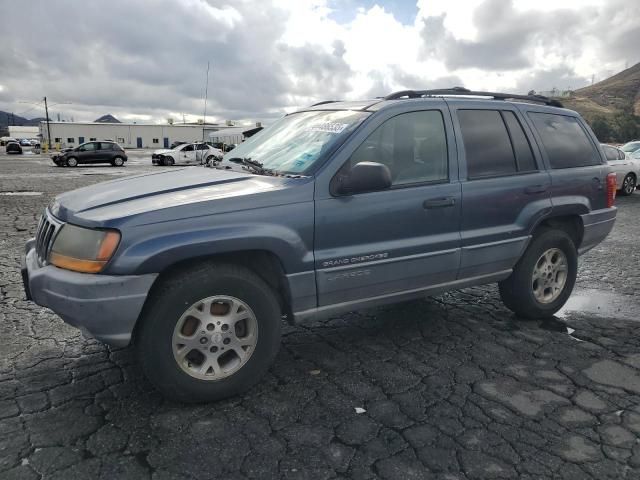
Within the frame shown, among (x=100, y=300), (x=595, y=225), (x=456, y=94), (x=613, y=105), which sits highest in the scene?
(x=613, y=105)

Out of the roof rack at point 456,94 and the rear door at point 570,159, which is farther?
the rear door at point 570,159

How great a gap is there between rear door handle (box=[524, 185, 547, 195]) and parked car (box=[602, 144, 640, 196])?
1117 centimetres


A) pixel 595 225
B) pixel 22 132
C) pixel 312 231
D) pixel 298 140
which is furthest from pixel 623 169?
pixel 22 132

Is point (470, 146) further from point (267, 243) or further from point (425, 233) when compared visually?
point (267, 243)

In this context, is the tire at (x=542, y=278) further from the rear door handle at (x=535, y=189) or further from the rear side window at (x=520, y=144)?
the rear side window at (x=520, y=144)

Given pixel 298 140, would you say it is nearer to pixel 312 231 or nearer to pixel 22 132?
pixel 312 231

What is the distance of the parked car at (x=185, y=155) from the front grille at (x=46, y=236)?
28391mm

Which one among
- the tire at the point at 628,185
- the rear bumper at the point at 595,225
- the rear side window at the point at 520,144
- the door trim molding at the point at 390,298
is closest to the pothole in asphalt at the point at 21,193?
the door trim molding at the point at 390,298

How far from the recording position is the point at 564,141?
14.5 ft

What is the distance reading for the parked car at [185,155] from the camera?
102 feet

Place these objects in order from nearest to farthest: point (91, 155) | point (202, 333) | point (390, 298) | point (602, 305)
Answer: point (202, 333), point (390, 298), point (602, 305), point (91, 155)

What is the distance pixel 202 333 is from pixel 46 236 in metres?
1.15

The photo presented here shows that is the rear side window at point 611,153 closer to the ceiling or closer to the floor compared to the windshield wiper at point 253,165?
closer to the ceiling

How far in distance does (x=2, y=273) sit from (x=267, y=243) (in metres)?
4.12
